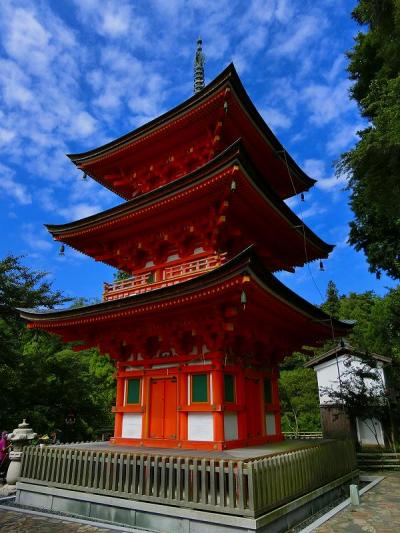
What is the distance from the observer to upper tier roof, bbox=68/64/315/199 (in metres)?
12.0

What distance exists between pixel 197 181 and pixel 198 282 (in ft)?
10.3

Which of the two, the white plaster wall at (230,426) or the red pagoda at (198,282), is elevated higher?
the red pagoda at (198,282)

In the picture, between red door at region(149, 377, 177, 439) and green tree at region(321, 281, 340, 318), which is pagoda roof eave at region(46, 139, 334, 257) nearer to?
→ red door at region(149, 377, 177, 439)

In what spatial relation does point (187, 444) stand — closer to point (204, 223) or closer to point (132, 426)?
point (132, 426)

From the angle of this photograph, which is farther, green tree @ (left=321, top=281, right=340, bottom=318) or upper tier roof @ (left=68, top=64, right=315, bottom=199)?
green tree @ (left=321, top=281, right=340, bottom=318)

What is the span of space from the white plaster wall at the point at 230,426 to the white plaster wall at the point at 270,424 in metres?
2.01

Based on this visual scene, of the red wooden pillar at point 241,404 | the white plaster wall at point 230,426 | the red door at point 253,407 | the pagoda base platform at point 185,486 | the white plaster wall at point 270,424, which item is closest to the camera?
the pagoda base platform at point 185,486

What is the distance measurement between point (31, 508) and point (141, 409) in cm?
354

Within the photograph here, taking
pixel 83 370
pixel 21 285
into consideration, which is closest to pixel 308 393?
pixel 83 370

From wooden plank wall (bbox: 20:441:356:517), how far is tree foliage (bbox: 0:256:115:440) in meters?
9.41

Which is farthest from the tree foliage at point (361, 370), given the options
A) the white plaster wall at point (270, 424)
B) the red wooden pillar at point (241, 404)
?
the red wooden pillar at point (241, 404)

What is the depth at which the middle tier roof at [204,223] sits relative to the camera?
10.2 m

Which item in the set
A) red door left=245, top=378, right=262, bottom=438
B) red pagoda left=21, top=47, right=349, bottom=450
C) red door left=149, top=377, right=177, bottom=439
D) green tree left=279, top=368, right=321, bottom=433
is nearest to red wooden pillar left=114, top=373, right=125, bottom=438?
red pagoda left=21, top=47, right=349, bottom=450

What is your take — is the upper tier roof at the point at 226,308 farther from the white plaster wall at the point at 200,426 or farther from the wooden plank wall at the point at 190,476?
the wooden plank wall at the point at 190,476
